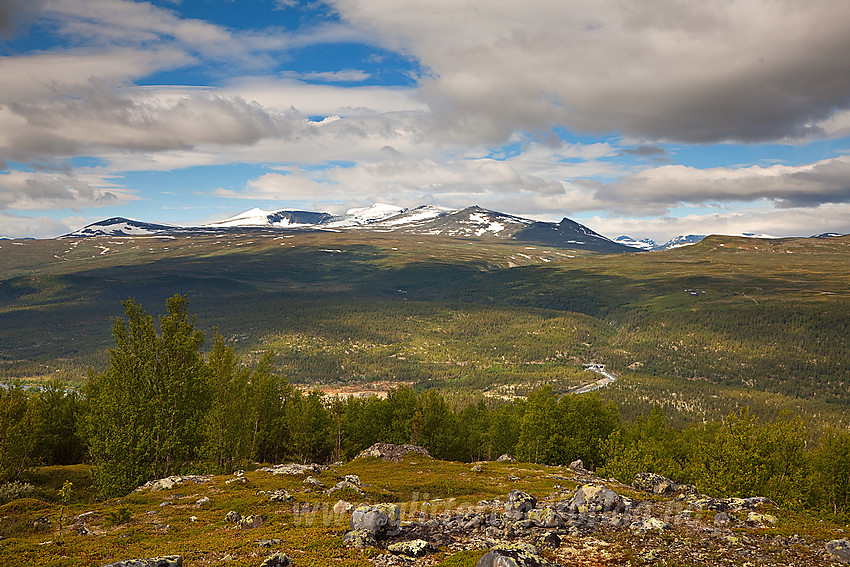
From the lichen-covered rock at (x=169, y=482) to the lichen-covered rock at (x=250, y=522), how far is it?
64.5 ft

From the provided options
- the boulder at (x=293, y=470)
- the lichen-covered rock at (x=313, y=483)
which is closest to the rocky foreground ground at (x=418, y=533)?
the lichen-covered rock at (x=313, y=483)

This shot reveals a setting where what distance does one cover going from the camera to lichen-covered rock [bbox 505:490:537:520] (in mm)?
36844

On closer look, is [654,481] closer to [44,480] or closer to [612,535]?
[612,535]

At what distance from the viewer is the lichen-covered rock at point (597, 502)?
3747cm

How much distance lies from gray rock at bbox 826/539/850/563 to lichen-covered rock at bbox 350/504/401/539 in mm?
27245

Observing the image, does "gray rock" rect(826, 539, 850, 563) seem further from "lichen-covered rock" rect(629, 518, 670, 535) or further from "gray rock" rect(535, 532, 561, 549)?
"gray rock" rect(535, 532, 561, 549)

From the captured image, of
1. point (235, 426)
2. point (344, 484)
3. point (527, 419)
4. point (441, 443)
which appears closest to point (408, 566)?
point (344, 484)

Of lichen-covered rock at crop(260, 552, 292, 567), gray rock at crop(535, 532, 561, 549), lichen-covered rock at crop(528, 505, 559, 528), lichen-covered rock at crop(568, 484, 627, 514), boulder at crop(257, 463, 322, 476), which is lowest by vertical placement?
boulder at crop(257, 463, 322, 476)

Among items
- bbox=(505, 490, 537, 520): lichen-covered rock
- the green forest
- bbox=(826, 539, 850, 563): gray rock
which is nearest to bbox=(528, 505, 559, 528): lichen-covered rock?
bbox=(505, 490, 537, 520): lichen-covered rock

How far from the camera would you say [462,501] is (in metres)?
47.3

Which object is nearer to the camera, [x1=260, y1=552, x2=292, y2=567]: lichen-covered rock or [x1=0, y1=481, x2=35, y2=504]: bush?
[x1=260, y1=552, x2=292, y2=567]: lichen-covered rock

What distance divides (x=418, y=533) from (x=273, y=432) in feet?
227

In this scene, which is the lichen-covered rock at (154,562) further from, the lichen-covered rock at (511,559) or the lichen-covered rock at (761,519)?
the lichen-covered rock at (761,519)

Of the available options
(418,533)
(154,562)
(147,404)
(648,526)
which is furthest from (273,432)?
(648,526)
